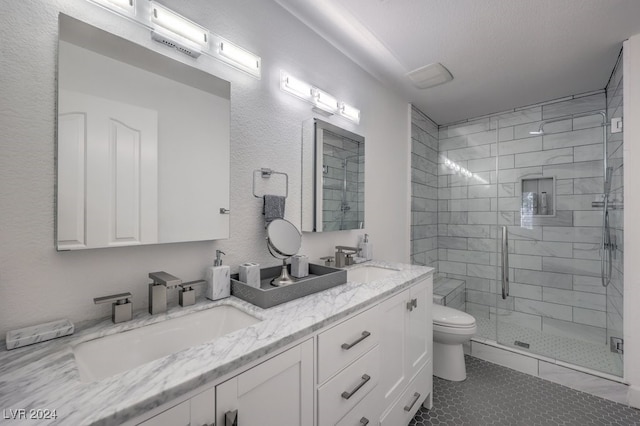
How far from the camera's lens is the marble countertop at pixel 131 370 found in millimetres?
532

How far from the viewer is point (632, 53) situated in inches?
73.3

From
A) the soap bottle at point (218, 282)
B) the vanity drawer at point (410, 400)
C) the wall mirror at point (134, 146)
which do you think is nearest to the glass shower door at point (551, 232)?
the vanity drawer at point (410, 400)

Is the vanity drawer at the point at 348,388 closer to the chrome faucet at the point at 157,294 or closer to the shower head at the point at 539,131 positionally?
the chrome faucet at the point at 157,294

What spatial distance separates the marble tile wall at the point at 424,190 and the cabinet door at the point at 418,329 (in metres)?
1.15

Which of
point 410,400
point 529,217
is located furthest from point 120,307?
point 529,217

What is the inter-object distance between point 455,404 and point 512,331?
4.37 feet

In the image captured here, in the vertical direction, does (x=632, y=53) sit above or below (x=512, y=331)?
above

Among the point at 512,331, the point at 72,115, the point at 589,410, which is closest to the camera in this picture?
the point at 72,115

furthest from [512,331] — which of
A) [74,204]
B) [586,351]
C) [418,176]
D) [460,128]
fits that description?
[74,204]

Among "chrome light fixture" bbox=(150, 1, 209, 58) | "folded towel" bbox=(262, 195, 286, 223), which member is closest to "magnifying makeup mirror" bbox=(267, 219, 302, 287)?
"folded towel" bbox=(262, 195, 286, 223)

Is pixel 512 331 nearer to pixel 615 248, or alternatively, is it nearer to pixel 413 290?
pixel 615 248

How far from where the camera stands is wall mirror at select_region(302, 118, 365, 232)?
1.76m

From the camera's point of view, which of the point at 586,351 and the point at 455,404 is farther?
the point at 586,351

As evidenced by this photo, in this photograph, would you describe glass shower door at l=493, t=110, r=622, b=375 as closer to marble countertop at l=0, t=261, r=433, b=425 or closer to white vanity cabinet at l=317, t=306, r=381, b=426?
white vanity cabinet at l=317, t=306, r=381, b=426
